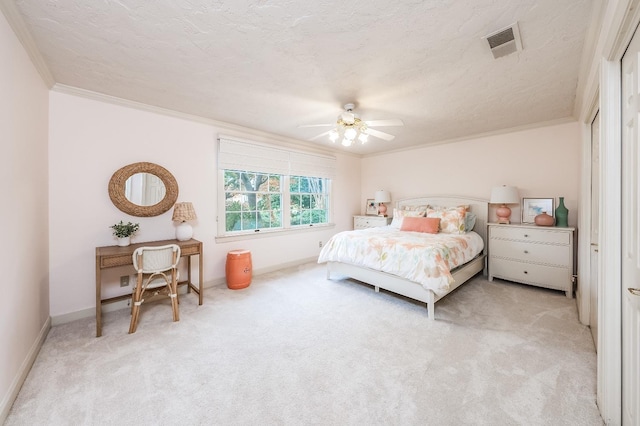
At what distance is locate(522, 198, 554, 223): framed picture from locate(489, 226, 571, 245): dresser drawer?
17.1 inches

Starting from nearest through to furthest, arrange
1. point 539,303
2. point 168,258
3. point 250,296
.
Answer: point 168,258
point 539,303
point 250,296

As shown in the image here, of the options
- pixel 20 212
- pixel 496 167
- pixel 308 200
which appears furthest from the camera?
pixel 308 200

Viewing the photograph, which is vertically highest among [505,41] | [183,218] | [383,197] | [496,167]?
[505,41]

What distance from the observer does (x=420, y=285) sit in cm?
270

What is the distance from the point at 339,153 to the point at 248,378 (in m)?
4.54

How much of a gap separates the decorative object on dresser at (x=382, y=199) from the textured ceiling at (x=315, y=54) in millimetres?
2281

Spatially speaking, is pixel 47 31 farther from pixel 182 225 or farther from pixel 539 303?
pixel 539 303

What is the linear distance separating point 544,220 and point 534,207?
1.25ft

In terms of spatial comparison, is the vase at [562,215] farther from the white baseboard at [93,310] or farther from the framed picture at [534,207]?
the white baseboard at [93,310]

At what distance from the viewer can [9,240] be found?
160cm

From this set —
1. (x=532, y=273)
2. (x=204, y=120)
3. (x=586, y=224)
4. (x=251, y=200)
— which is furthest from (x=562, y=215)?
(x=204, y=120)

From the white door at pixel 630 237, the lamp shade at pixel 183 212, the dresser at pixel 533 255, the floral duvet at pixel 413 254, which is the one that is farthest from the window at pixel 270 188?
the white door at pixel 630 237

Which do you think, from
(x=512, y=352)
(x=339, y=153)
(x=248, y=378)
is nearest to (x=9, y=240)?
(x=248, y=378)

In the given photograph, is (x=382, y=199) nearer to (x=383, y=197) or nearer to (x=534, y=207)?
(x=383, y=197)
